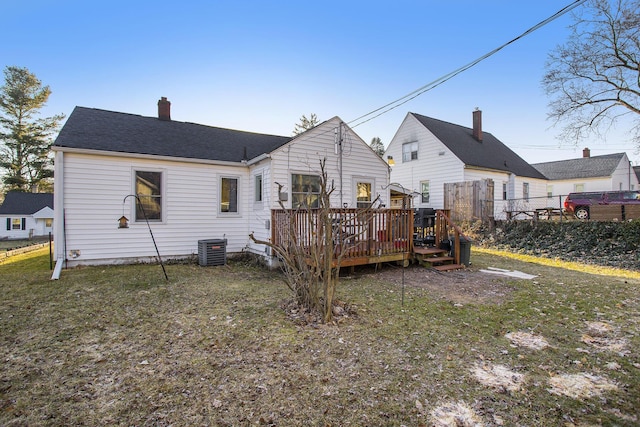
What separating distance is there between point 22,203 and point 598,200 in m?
44.5

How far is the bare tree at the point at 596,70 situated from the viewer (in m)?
11.5

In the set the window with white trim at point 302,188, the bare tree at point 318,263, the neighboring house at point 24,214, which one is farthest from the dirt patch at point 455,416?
the neighboring house at point 24,214

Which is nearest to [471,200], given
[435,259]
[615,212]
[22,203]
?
[615,212]

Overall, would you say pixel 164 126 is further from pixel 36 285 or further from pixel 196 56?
pixel 36 285

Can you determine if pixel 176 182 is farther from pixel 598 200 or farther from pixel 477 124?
pixel 477 124

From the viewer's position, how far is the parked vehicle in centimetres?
1343

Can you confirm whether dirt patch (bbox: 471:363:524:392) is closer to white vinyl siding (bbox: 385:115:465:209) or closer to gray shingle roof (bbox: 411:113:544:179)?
white vinyl siding (bbox: 385:115:465:209)

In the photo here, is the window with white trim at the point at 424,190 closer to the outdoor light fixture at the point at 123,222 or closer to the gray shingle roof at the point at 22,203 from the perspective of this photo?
the outdoor light fixture at the point at 123,222

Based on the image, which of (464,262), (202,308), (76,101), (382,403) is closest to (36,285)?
(202,308)

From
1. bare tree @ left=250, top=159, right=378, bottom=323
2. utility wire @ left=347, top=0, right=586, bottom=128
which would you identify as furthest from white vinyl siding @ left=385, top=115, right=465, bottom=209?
bare tree @ left=250, top=159, right=378, bottom=323

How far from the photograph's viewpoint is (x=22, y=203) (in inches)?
1117

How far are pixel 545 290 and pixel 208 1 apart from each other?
11.6m

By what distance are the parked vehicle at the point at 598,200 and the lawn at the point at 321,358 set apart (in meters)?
10.4

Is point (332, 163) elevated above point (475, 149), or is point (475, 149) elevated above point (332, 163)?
point (475, 149)
